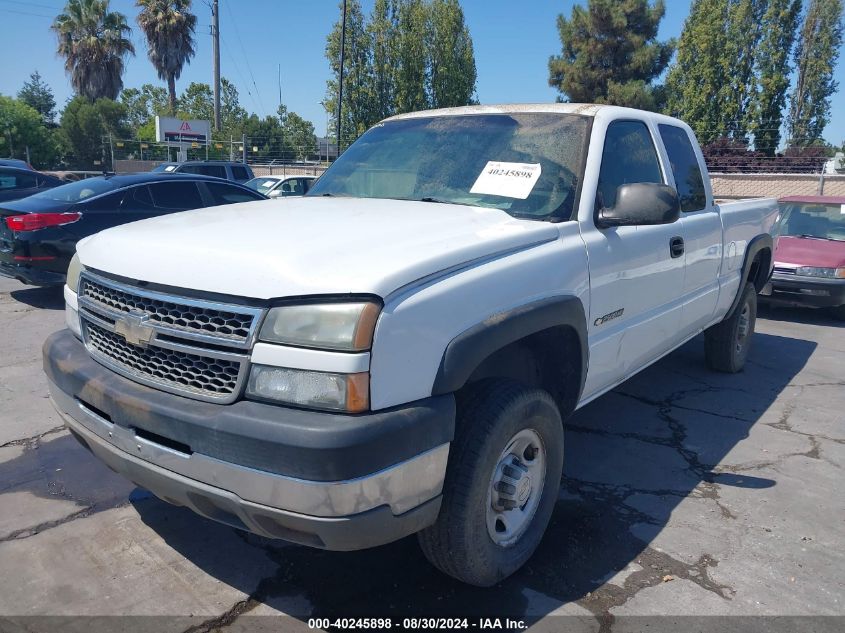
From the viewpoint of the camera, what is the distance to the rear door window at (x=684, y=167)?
438 cm

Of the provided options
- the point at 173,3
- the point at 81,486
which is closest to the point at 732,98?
the point at 173,3

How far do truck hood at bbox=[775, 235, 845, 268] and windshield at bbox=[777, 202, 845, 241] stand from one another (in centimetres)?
31

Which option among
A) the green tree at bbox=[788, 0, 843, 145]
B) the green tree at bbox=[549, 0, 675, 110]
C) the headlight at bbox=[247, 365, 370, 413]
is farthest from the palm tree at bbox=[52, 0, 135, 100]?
the headlight at bbox=[247, 365, 370, 413]

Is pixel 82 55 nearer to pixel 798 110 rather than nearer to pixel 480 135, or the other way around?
pixel 798 110

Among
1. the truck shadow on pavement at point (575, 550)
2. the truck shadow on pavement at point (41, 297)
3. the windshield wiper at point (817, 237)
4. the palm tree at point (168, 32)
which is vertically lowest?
the truck shadow on pavement at point (575, 550)

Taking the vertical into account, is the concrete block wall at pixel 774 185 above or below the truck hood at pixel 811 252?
above

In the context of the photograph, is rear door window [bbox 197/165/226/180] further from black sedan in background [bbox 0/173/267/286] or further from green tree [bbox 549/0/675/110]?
green tree [bbox 549/0/675/110]

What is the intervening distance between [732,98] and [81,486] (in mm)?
40547

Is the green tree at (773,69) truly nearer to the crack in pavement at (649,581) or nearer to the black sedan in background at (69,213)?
the black sedan in background at (69,213)

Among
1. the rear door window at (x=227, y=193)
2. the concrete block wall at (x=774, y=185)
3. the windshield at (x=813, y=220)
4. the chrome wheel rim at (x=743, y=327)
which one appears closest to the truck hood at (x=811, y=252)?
the windshield at (x=813, y=220)

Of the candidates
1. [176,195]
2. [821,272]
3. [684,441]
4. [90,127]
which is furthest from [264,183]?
[90,127]

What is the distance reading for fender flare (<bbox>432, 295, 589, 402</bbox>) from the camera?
7.48 ft

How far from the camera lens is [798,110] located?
1560 inches

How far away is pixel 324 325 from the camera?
2.11 m
